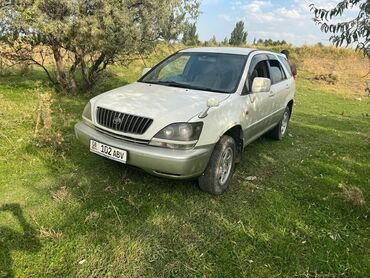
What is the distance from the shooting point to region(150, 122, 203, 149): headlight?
3.43 m

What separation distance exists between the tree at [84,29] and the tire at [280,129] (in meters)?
4.11

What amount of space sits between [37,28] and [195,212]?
6080 millimetres

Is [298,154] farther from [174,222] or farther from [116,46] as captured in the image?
[116,46]

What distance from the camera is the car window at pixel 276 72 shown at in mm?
5716

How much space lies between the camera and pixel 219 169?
13.0 ft

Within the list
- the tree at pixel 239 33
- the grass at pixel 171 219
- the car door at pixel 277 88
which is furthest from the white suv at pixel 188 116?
the tree at pixel 239 33

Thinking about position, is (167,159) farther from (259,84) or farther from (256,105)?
(256,105)

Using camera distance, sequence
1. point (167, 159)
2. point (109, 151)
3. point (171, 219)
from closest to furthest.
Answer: point (167, 159) < point (171, 219) < point (109, 151)

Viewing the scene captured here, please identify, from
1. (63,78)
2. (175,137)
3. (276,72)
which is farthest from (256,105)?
(63,78)

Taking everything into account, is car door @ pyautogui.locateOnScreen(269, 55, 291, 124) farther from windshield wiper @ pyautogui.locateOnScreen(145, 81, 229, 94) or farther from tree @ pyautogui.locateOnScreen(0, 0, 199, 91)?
tree @ pyautogui.locateOnScreen(0, 0, 199, 91)

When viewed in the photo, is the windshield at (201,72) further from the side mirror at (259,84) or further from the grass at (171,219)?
the grass at (171,219)

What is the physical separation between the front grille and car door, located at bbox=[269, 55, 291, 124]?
2737mm

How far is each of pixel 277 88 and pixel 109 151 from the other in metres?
3.40

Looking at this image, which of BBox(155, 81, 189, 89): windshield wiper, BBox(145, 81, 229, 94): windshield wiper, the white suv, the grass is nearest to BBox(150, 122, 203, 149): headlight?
the white suv
